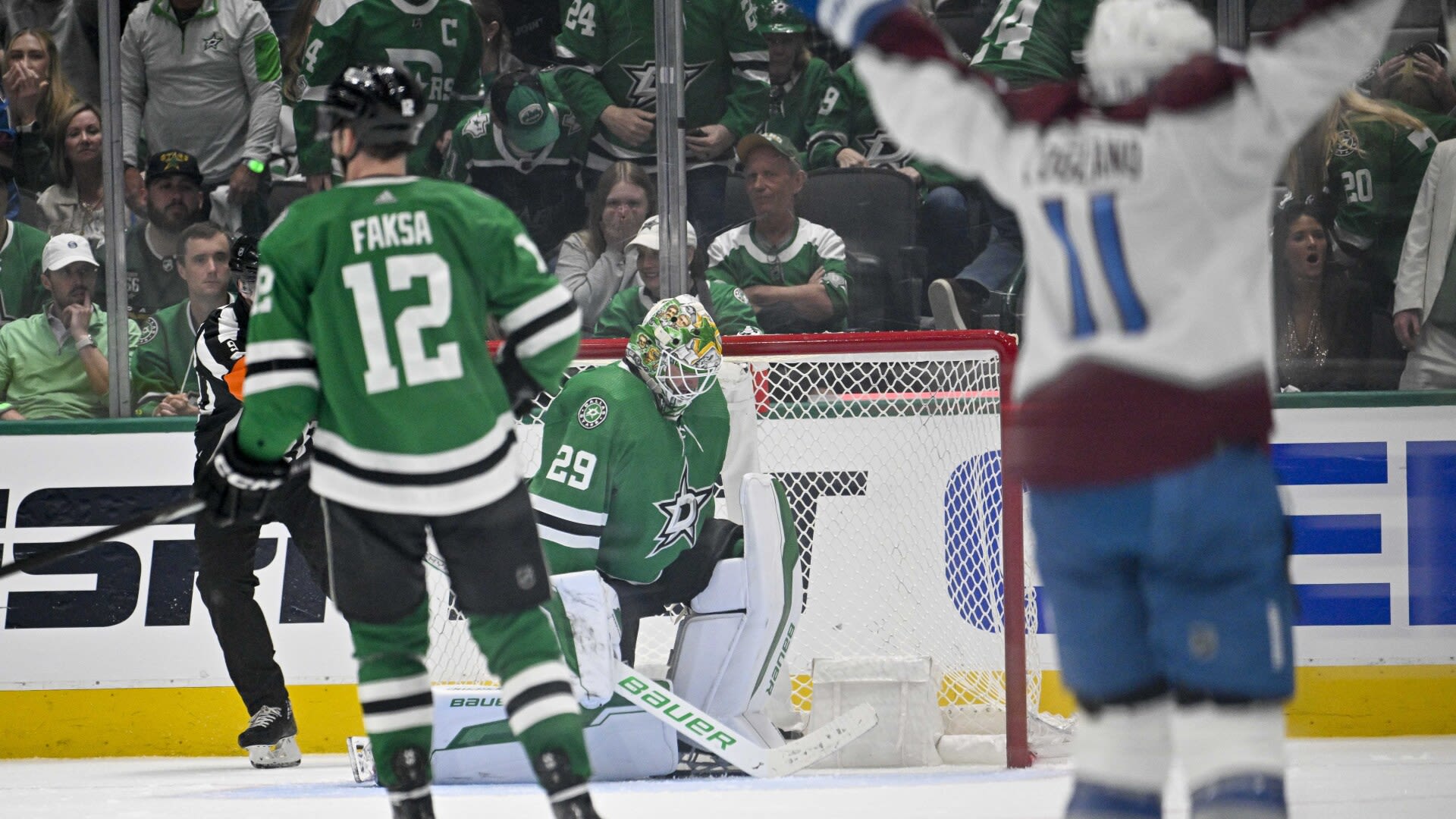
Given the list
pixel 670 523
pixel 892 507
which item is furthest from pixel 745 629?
pixel 892 507

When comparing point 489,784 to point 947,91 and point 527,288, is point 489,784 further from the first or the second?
point 947,91

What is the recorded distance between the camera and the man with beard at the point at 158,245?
479 cm

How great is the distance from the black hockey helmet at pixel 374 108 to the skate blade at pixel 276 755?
2.19m

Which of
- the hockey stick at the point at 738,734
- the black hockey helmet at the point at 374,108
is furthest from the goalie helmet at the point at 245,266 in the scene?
the black hockey helmet at the point at 374,108

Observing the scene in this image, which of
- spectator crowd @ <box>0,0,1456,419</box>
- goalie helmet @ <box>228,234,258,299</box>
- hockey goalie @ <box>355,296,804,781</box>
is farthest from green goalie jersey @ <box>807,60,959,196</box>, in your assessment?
goalie helmet @ <box>228,234,258,299</box>

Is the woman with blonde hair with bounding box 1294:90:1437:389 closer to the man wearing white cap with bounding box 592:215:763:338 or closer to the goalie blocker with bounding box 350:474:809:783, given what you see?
the man wearing white cap with bounding box 592:215:763:338

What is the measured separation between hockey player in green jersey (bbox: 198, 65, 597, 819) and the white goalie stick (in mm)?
1140

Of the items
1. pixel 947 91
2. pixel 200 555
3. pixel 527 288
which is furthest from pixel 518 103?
pixel 947 91

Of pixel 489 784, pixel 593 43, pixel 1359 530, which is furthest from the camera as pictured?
pixel 593 43

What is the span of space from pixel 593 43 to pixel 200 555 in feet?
5.97

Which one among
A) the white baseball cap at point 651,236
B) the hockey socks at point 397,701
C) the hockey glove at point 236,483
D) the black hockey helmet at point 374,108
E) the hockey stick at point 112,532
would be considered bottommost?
the hockey socks at point 397,701

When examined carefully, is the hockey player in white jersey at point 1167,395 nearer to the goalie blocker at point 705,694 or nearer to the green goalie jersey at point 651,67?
the goalie blocker at point 705,694

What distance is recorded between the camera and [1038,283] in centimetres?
185

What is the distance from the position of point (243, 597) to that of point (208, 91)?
1632 millimetres
